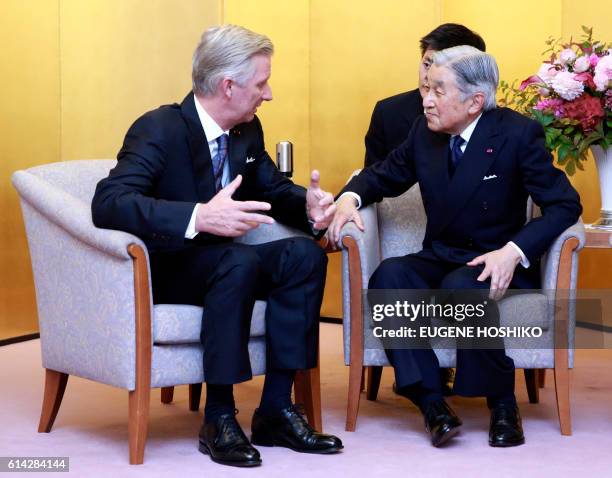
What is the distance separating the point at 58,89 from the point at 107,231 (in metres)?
2.68

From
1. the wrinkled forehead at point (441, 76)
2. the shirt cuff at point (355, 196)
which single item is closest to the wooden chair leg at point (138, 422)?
the shirt cuff at point (355, 196)

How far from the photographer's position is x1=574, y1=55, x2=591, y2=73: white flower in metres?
3.92

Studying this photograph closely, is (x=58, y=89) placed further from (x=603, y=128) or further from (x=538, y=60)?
(x=603, y=128)

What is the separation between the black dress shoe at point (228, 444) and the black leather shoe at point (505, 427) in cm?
78

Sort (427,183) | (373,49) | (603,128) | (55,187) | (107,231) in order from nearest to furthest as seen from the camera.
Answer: (107,231), (55,187), (427,183), (603,128), (373,49)

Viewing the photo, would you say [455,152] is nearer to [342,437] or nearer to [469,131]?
[469,131]

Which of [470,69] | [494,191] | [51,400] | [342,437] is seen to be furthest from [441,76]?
[51,400]

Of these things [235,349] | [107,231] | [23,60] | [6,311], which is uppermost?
[23,60]

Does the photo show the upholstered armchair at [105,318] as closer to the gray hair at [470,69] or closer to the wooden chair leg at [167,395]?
the wooden chair leg at [167,395]

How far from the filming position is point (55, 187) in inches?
135

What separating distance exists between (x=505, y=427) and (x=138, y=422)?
1.15m

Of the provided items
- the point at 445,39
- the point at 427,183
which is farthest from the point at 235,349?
the point at 445,39

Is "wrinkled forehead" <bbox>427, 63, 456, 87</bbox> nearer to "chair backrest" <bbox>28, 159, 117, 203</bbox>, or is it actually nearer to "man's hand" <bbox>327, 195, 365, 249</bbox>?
"man's hand" <bbox>327, 195, 365, 249</bbox>

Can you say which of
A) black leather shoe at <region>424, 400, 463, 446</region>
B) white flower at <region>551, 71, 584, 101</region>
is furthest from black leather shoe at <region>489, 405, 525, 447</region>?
white flower at <region>551, 71, 584, 101</region>
